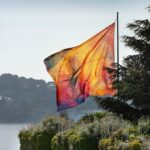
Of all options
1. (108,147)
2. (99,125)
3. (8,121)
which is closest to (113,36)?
(99,125)

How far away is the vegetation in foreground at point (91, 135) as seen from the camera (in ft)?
39.3

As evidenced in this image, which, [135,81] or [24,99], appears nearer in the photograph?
[135,81]

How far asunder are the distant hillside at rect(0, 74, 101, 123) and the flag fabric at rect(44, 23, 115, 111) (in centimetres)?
10925

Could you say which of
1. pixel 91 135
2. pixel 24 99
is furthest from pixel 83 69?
pixel 24 99

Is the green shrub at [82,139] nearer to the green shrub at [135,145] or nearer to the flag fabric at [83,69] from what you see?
the green shrub at [135,145]

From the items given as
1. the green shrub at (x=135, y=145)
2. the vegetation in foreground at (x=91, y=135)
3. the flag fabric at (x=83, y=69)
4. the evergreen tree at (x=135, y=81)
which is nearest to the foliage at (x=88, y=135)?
the vegetation in foreground at (x=91, y=135)

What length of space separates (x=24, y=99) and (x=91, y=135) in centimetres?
13688

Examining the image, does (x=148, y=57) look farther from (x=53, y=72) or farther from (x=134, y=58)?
(x=53, y=72)

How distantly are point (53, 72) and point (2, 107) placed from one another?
124 m

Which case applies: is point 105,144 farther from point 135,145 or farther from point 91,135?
point 91,135

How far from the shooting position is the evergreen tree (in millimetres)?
21594

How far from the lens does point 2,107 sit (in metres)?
149

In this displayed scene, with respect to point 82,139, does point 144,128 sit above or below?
above

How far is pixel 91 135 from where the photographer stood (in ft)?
47.6
